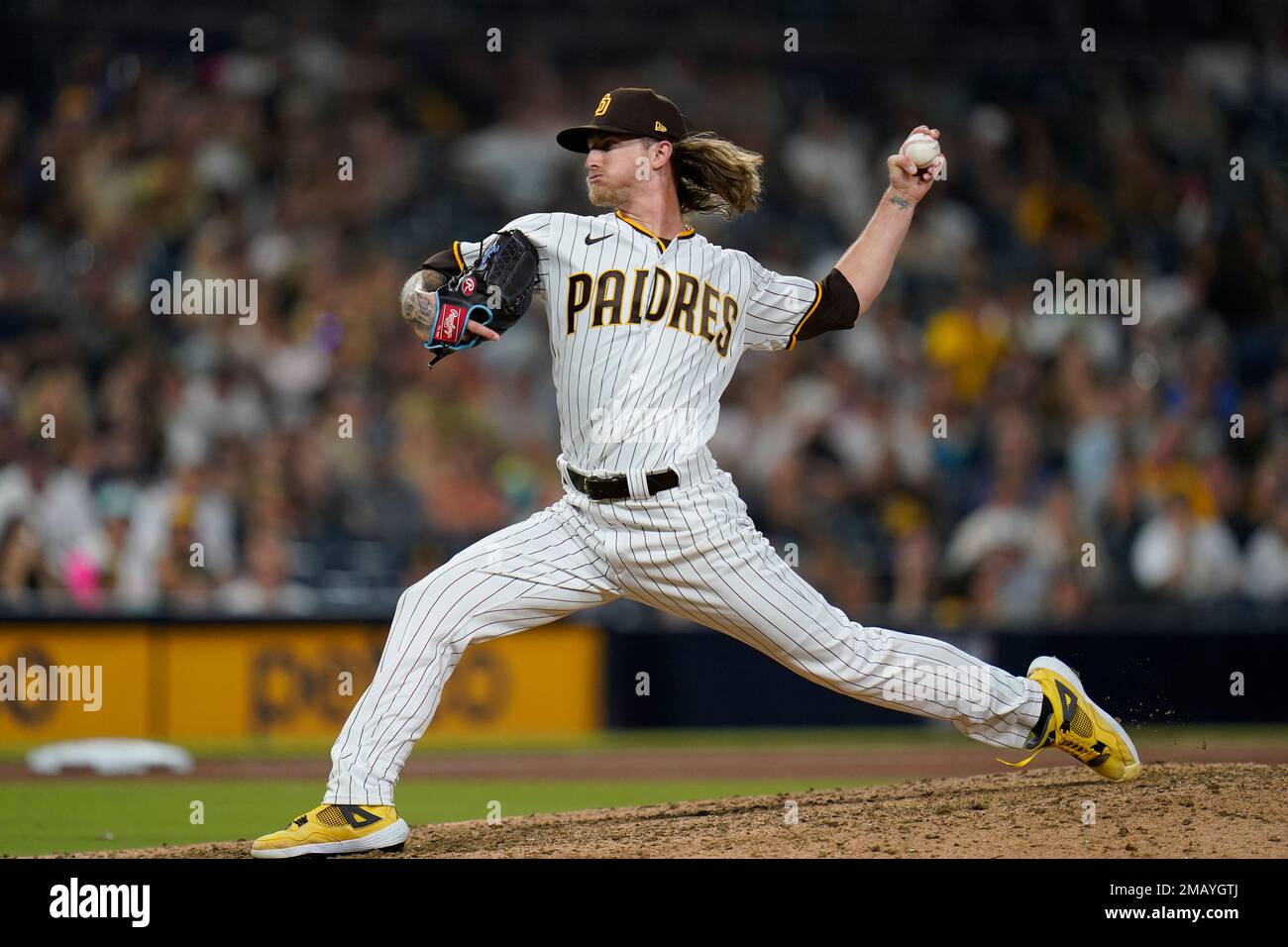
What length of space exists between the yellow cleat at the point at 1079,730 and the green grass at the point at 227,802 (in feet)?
5.50

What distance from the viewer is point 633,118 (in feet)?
15.2

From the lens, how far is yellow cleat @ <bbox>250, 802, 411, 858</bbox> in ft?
14.5

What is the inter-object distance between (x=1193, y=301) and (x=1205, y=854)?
27.3ft

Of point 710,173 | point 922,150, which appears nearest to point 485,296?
point 710,173

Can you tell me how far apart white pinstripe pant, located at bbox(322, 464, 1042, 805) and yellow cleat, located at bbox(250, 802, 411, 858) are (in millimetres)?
35

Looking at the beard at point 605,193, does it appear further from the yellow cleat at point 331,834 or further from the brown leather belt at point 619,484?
the yellow cleat at point 331,834

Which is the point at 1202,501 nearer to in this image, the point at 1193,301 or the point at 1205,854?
the point at 1193,301

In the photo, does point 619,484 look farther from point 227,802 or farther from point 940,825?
point 227,802

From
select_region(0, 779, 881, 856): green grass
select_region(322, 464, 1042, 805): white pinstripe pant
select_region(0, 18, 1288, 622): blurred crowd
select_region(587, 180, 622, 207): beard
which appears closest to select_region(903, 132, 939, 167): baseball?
select_region(587, 180, 622, 207): beard

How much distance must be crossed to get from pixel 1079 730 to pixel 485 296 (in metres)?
2.26

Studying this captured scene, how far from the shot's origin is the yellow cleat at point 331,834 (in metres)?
4.42

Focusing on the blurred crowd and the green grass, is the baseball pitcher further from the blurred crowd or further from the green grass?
the blurred crowd

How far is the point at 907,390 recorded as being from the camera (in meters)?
11.4
